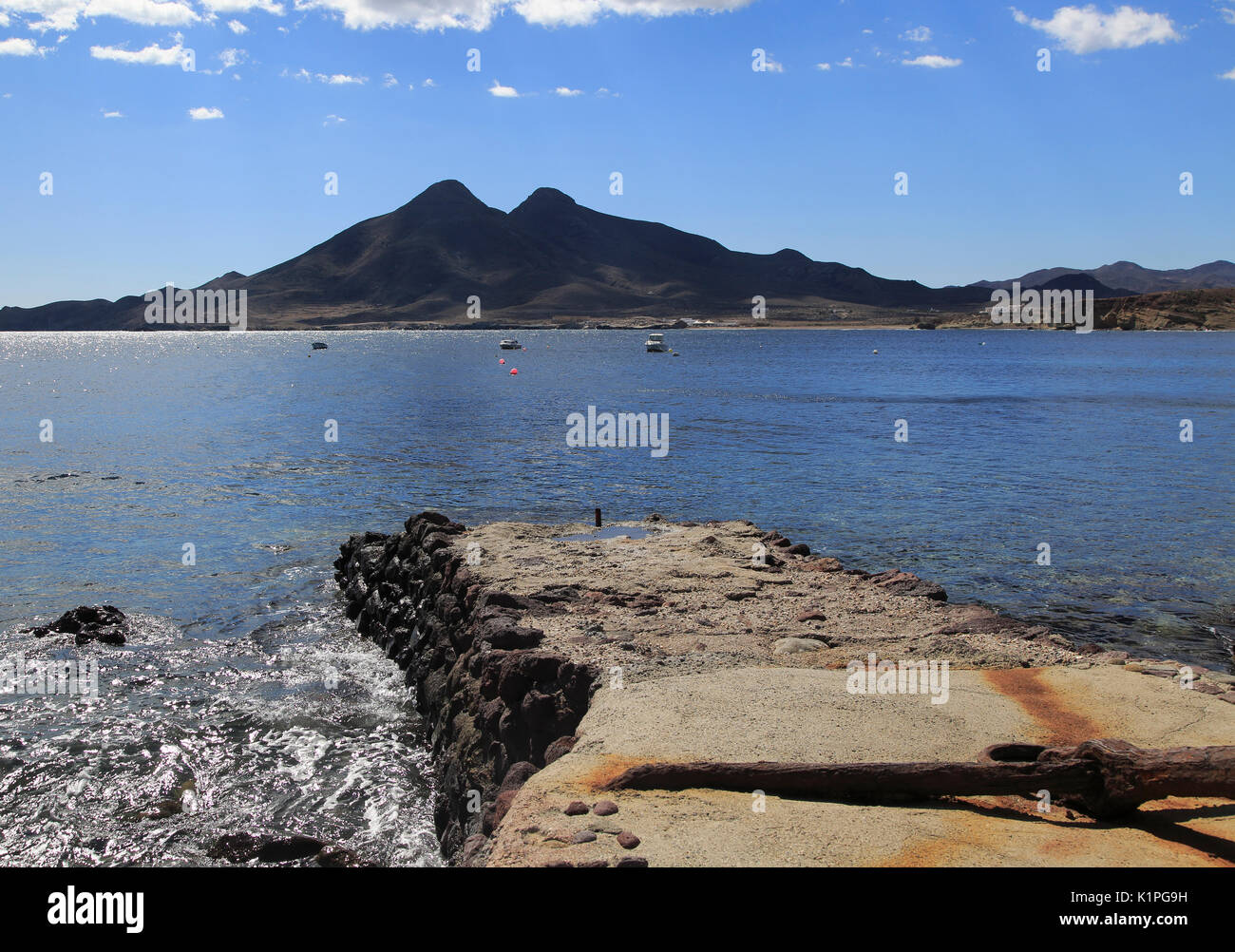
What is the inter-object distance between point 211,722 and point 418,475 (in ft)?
71.5

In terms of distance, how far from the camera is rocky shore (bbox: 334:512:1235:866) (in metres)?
7.48

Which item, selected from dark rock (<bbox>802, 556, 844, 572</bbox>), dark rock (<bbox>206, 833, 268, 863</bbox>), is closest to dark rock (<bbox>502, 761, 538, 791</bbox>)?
dark rock (<bbox>206, 833, 268, 863</bbox>)

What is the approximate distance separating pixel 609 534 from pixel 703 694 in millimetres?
11768

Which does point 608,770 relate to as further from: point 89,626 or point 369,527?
point 369,527

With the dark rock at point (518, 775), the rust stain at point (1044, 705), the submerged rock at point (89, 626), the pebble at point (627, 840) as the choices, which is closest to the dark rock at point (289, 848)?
the dark rock at point (518, 775)

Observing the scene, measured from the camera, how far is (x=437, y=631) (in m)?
17.0

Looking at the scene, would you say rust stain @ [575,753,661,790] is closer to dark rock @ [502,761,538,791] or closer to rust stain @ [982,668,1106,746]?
dark rock @ [502,761,538,791]

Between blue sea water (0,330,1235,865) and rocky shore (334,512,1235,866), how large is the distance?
1.71 m

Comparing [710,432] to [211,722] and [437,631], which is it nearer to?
[437,631]

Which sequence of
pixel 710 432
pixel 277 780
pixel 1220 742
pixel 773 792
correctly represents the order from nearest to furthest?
1. pixel 773 792
2. pixel 1220 742
3. pixel 277 780
4. pixel 710 432
